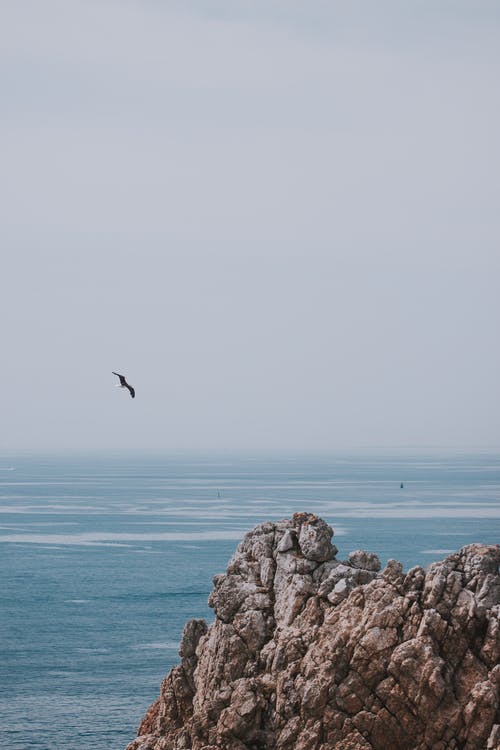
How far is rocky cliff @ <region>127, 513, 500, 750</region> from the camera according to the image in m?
37.2

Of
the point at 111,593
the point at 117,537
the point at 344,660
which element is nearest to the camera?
the point at 344,660

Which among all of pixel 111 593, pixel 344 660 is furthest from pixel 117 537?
pixel 344 660

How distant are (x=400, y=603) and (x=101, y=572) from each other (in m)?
95.4

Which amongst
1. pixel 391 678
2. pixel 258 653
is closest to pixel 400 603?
pixel 391 678

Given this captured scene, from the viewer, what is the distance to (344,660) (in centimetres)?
3822

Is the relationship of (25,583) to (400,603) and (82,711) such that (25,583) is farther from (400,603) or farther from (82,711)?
(400,603)

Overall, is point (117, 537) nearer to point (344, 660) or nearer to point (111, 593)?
point (111, 593)

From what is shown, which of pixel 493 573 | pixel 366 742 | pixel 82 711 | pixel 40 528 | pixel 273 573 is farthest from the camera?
pixel 40 528

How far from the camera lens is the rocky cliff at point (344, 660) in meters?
37.2

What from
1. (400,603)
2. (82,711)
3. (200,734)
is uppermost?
(400,603)

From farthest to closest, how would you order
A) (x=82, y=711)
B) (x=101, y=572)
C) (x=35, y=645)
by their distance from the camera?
(x=101, y=572)
(x=35, y=645)
(x=82, y=711)

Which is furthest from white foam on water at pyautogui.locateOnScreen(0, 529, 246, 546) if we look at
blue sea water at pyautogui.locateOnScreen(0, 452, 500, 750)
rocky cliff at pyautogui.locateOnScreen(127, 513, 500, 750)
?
rocky cliff at pyautogui.locateOnScreen(127, 513, 500, 750)

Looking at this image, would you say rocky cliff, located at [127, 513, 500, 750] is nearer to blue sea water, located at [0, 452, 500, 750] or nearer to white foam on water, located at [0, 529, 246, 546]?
blue sea water, located at [0, 452, 500, 750]

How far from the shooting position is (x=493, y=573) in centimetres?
3966
